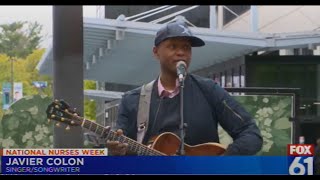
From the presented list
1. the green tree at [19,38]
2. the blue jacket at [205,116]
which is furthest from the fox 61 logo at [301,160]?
the green tree at [19,38]

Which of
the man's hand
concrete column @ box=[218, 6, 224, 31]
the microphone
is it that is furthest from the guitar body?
concrete column @ box=[218, 6, 224, 31]

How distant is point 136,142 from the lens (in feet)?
8.74

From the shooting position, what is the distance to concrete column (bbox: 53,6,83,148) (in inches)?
104

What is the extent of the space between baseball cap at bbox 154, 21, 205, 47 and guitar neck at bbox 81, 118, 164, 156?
441 millimetres

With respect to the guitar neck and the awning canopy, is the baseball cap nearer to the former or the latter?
the awning canopy

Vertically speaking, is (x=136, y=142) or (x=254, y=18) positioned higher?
(x=254, y=18)

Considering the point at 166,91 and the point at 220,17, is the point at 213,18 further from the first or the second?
the point at 166,91

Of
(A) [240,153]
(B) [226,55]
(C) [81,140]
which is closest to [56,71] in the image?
(C) [81,140]

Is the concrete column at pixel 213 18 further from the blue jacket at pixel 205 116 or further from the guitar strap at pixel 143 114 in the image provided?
the guitar strap at pixel 143 114

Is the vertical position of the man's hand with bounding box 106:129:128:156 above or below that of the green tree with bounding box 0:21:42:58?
below

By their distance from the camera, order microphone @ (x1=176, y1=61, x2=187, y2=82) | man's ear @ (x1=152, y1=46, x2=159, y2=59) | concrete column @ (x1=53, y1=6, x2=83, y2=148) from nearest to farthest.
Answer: microphone @ (x1=176, y1=61, x2=187, y2=82)
concrete column @ (x1=53, y1=6, x2=83, y2=148)
man's ear @ (x1=152, y1=46, x2=159, y2=59)

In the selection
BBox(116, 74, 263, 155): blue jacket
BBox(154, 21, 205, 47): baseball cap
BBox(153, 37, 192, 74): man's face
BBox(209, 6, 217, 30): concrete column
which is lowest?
BBox(116, 74, 263, 155): blue jacket

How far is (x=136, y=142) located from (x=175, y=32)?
48 centimetres

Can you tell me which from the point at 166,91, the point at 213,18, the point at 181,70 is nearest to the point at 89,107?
the point at 166,91
